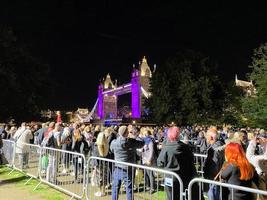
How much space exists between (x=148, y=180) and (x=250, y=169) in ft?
9.03

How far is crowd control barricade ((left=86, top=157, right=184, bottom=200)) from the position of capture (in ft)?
23.2

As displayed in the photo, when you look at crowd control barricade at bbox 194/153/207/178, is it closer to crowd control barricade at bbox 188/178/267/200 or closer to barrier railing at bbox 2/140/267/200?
barrier railing at bbox 2/140/267/200

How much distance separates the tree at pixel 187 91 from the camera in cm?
5228

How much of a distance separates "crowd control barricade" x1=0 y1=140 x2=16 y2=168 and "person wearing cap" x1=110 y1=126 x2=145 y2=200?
782 centimetres

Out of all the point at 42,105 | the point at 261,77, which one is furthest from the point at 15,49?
the point at 261,77

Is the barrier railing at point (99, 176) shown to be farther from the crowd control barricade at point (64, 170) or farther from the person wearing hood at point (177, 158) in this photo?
the person wearing hood at point (177, 158)

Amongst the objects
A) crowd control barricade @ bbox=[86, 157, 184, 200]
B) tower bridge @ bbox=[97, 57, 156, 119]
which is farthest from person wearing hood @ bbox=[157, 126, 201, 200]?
tower bridge @ bbox=[97, 57, 156, 119]

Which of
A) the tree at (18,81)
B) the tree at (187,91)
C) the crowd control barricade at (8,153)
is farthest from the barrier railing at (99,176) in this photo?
the tree at (187,91)

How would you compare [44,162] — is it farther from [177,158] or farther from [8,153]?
[177,158]

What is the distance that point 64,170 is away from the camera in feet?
36.7

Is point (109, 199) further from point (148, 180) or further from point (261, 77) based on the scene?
point (261, 77)

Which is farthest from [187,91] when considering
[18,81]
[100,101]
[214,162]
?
[100,101]

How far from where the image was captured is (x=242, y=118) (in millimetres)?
56031

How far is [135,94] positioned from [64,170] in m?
106
